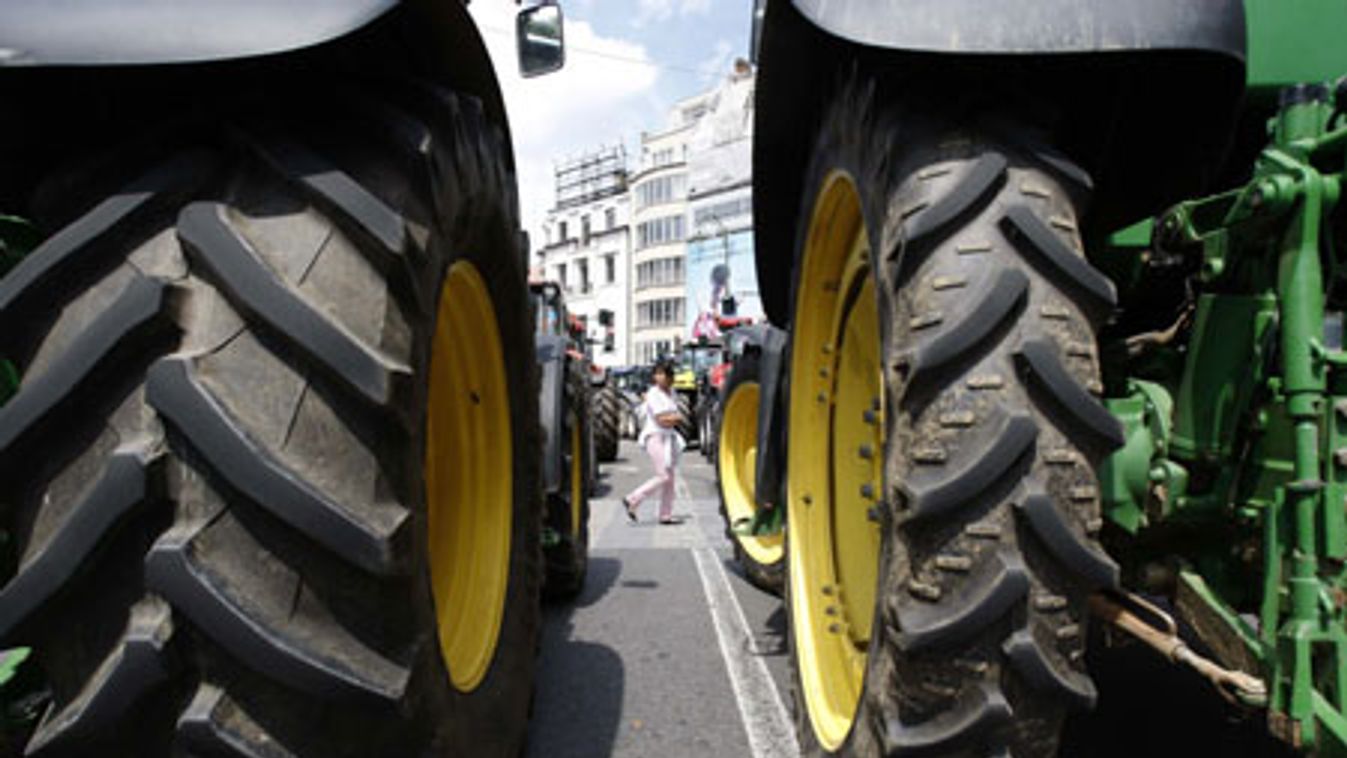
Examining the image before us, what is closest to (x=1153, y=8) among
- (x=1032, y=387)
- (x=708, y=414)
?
(x=1032, y=387)

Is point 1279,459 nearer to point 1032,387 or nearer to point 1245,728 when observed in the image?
point 1032,387

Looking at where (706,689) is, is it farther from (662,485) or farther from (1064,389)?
(662,485)

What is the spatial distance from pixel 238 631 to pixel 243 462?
25cm

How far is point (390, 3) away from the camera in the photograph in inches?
54.2

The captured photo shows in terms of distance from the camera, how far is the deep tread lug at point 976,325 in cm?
151

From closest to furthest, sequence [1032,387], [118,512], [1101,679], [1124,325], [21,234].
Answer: [118,512]
[1032,387]
[21,234]
[1124,325]
[1101,679]

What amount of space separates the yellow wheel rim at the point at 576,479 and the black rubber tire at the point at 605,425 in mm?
6845

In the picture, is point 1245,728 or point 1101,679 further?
point 1101,679

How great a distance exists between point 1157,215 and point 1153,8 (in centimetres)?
98

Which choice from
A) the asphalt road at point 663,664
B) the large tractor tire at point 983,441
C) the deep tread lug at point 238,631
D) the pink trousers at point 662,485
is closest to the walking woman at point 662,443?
the pink trousers at point 662,485

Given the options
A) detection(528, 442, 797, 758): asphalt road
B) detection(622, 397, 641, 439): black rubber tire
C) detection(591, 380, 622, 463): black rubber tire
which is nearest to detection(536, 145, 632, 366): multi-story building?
detection(622, 397, 641, 439): black rubber tire

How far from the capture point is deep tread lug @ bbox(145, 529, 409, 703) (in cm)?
117

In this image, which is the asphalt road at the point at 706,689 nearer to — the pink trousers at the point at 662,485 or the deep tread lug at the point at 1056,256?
the deep tread lug at the point at 1056,256

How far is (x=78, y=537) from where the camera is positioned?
1179 mm
